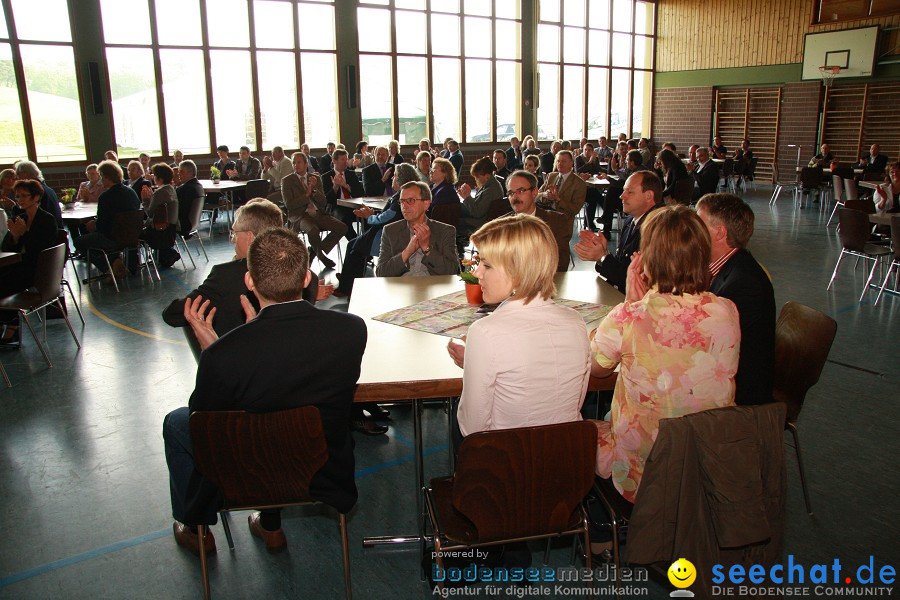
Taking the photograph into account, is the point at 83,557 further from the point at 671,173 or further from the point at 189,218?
the point at 671,173

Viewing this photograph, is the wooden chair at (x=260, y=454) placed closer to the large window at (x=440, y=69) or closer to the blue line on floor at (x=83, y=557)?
the blue line on floor at (x=83, y=557)

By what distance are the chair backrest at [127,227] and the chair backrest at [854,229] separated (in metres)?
7.14

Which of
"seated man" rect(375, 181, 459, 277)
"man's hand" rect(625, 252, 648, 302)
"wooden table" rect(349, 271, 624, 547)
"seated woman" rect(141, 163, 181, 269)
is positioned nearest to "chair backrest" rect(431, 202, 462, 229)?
"seated man" rect(375, 181, 459, 277)

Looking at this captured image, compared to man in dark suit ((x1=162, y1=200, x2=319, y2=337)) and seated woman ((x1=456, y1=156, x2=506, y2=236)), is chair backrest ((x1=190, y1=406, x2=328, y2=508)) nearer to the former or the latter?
man in dark suit ((x1=162, y1=200, x2=319, y2=337))

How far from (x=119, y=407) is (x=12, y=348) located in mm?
1838

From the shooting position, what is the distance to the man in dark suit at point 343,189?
9.16 meters

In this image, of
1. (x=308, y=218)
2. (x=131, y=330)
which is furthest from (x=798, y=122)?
(x=131, y=330)

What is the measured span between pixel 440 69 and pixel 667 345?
53.4ft

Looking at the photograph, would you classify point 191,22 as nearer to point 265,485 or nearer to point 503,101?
point 503,101

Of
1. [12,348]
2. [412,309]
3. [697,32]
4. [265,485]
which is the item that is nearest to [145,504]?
[265,485]

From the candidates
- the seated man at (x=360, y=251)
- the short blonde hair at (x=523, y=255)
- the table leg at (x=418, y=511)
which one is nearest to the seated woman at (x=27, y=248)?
the seated man at (x=360, y=251)

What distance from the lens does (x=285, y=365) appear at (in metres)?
2.11

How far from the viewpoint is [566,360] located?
6.87 feet

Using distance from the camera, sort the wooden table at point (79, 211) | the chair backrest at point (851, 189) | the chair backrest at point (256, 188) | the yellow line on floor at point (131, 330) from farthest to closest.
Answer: the chair backrest at point (256, 188) < the chair backrest at point (851, 189) < the wooden table at point (79, 211) < the yellow line on floor at point (131, 330)
